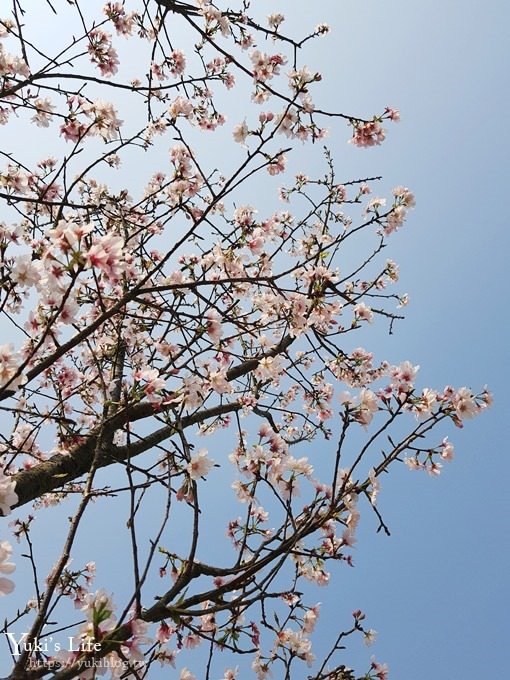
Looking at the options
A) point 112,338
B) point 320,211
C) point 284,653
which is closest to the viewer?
point 284,653

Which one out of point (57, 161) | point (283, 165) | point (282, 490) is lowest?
point (282, 490)

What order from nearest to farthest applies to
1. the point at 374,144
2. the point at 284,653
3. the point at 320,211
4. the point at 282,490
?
the point at 282,490, the point at 284,653, the point at 374,144, the point at 320,211

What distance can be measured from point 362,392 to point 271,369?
127 cm

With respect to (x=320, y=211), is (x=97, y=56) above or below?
below

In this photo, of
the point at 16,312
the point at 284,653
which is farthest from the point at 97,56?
the point at 284,653

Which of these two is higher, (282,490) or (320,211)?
(320,211)

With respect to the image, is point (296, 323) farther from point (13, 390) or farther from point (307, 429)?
point (307, 429)

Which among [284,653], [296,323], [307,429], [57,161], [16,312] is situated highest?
[57,161]

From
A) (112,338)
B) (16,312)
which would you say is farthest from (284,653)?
(16,312)

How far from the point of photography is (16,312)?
436 centimetres

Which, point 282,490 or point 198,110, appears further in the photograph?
point 198,110

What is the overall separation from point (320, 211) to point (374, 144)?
6.29 ft

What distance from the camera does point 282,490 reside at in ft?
8.54

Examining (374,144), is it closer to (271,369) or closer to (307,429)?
(271,369)
